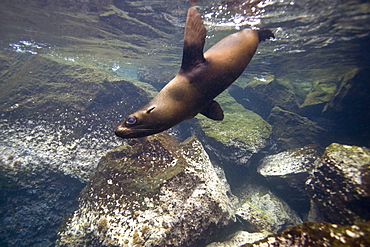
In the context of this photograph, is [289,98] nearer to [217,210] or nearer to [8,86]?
[217,210]

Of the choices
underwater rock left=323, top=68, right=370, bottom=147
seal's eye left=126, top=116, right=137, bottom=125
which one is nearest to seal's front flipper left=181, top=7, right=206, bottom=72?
seal's eye left=126, top=116, right=137, bottom=125

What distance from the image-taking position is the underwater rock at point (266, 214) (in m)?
6.09

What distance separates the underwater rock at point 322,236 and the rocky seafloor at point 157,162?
0.01 m

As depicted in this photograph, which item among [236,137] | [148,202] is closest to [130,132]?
[148,202]

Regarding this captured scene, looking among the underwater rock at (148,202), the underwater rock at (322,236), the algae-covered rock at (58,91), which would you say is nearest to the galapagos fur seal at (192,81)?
the underwater rock at (322,236)

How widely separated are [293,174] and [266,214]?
6.81 ft

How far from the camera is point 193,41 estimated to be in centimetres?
196

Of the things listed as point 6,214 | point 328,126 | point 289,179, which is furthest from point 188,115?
Answer: point 328,126

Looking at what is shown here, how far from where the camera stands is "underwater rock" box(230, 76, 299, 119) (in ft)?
45.1

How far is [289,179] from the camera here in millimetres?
7230

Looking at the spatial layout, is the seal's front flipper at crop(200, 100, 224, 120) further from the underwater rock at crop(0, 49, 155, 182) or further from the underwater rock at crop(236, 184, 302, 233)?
the underwater rock at crop(0, 49, 155, 182)

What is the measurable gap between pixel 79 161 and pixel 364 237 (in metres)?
8.77

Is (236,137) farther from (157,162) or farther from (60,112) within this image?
(60,112)

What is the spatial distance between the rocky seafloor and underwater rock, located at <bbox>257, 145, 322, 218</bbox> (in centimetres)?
5
